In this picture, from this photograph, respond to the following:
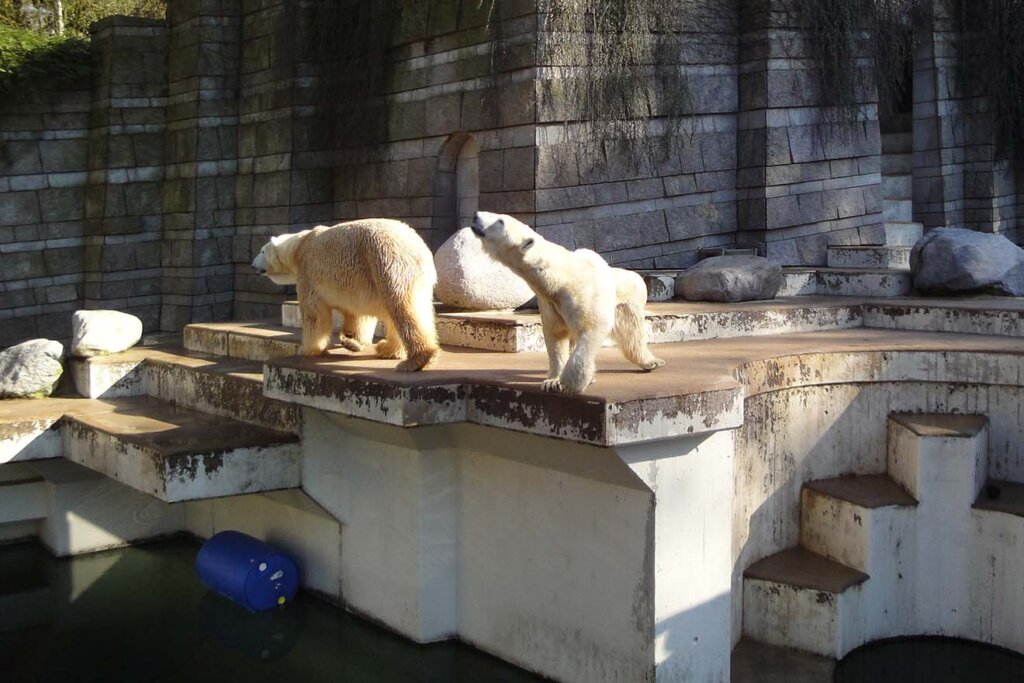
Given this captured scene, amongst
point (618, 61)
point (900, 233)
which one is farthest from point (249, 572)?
point (900, 233)

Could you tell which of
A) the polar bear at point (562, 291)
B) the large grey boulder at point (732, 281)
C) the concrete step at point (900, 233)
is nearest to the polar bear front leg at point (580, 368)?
the polar bear at point (562, 291)

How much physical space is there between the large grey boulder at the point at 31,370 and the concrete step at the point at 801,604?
5.35 meters

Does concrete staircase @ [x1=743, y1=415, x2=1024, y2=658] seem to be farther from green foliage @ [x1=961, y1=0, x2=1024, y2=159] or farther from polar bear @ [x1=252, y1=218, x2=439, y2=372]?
green foliage @ [x1=961, y1=0, x2=1024, y2=159]

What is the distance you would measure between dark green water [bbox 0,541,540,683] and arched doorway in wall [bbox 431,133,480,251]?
4.43 m

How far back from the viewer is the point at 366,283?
6195mm

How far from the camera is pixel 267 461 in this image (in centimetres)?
667

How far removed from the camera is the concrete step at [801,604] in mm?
5875

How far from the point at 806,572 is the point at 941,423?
122 centimetres

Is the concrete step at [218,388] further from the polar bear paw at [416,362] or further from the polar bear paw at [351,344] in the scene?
the polar bear paw at [416,362]

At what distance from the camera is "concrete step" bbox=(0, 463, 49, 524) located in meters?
8.25

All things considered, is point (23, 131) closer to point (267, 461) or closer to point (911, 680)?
point (267, 461)

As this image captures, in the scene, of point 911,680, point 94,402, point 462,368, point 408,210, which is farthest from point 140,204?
point 911,680

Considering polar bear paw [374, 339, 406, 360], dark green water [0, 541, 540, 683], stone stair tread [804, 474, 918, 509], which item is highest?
polar bear paw [374, 339, 406, 360]

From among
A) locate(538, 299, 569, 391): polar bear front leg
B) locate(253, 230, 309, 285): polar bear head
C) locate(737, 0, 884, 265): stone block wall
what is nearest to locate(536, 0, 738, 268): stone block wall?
locate(737, 0, 884, 265): stone block wall
